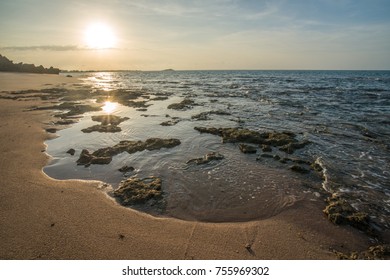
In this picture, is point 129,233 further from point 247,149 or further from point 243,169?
point 247,149

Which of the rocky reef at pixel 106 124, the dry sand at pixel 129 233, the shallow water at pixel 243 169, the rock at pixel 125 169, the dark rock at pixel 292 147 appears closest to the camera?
the dry sand at pixel 129 233

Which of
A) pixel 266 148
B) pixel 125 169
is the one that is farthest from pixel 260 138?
pixel 125 169

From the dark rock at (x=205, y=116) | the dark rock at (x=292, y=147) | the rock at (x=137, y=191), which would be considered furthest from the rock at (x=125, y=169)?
the dark rock at (x=205, y=116)

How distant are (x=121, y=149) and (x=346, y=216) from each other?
28.8 ft

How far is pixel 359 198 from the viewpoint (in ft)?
23.7

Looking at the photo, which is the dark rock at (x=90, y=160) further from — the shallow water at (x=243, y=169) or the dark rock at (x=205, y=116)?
the dark rock at (x=205, y=116)

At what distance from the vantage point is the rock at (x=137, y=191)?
6853 mm

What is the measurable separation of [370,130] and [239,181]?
1130 cm

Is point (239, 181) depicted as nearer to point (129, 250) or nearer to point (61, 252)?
point (129, 250)

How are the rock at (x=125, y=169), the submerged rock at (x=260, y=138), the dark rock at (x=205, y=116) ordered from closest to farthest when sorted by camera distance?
the rock at (x=125, y=169) → the submerged rock at (x=260, y=138) → the dark rock at (x=205, y=116)

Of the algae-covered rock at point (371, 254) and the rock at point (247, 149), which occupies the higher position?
the rock at point (247, 149)

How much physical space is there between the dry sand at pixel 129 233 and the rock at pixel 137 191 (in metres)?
0.35

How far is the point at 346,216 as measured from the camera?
616 cm

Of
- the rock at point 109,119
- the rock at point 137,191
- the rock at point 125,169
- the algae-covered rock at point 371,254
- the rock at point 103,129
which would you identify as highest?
the rock at point 109,119
